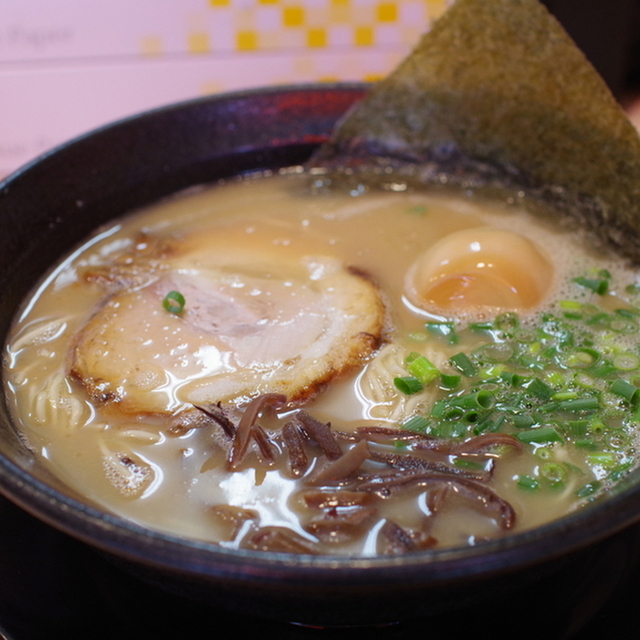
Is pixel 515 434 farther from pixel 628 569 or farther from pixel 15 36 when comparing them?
pixel 15 36

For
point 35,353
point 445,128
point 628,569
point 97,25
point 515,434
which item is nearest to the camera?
point 628,569

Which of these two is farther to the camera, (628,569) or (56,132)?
(56,132)

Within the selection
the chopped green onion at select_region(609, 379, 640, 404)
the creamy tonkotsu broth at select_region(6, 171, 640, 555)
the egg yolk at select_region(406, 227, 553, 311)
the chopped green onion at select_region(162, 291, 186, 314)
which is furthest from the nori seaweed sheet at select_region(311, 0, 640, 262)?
the chopped green onion at select_region(162, 291, 186, 314)

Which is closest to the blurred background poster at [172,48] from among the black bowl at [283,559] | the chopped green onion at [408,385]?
the black bowl at [283,559]

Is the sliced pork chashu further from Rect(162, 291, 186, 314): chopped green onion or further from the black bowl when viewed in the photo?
the black bowl

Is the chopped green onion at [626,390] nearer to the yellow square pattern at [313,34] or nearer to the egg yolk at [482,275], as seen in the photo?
the egg yolk at [482,275]

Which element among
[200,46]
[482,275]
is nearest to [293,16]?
[200,46]

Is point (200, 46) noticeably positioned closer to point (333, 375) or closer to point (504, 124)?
point (504, 124)

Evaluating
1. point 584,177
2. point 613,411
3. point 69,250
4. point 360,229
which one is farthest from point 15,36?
point 613,411
